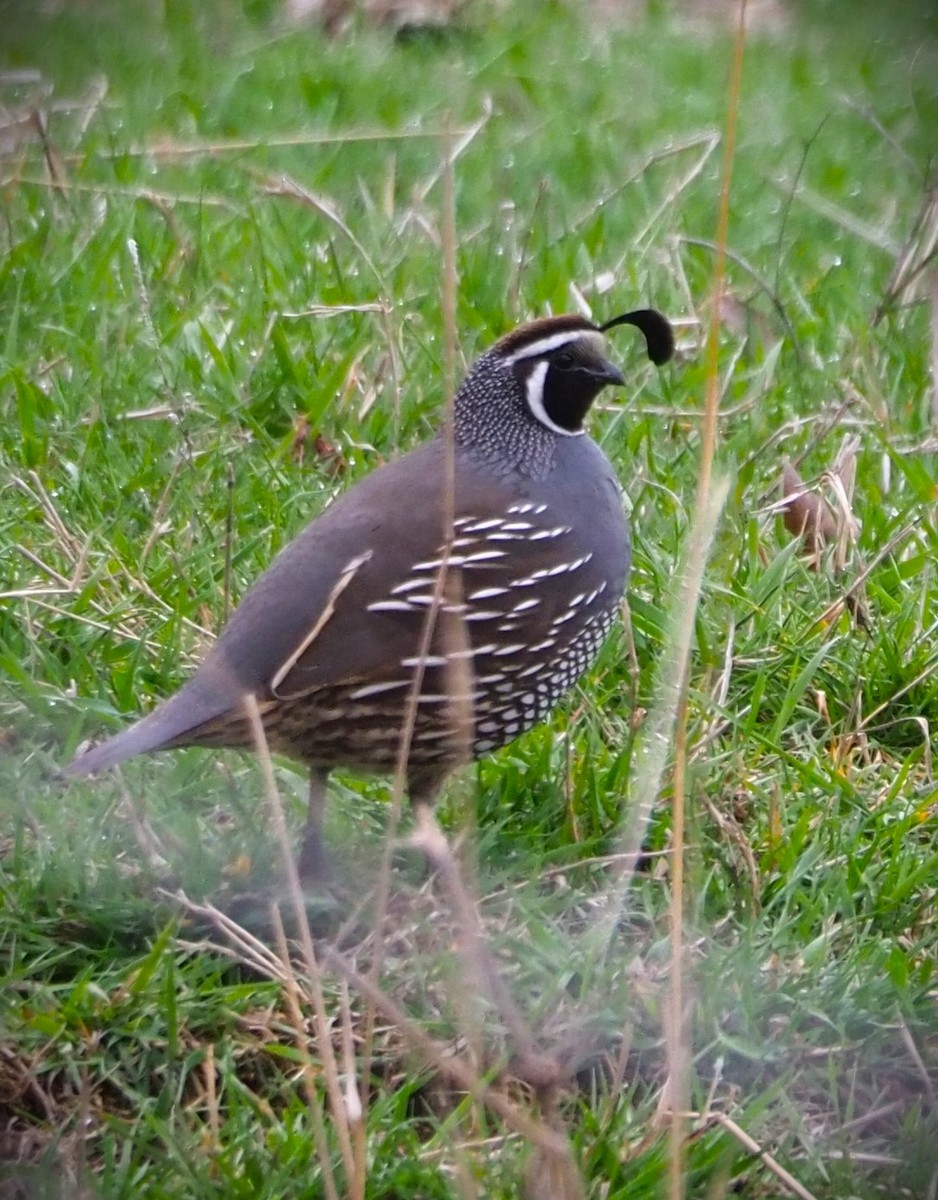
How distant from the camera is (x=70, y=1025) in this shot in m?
2.71

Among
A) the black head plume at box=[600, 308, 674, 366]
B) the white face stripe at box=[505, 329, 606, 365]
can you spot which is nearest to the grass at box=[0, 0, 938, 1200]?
the black head plume at box=[600, 308, 674, 366]

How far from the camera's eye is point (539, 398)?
354 centimetres

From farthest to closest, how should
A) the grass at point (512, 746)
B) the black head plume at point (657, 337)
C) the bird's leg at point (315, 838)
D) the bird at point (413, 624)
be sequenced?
1. the black head plume at point (657, 337)
2. the bird's leg at point (315, 838)
3. the bird at point (413, 624)
4. the grass at point (512, 746)

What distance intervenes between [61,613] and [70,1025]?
106cm

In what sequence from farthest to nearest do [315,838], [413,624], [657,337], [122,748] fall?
[657,337] < [315,838] < [413,624] < [122,748]

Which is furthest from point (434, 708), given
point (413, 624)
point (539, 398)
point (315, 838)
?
point (539, 398)

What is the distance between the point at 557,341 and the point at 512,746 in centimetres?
79

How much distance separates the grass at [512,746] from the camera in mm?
2645

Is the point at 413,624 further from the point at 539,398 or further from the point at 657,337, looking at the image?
the point at 657,337

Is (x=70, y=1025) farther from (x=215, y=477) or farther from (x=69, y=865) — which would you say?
(x=215, y=477)

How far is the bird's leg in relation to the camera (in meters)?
3.20

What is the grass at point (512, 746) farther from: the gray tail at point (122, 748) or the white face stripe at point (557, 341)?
the white face stripe at point (557, 341)

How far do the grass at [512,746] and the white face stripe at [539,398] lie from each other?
1.56 ft

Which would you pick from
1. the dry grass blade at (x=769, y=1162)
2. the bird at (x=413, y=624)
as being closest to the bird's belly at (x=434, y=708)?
the bird at (x=413, y=624)
